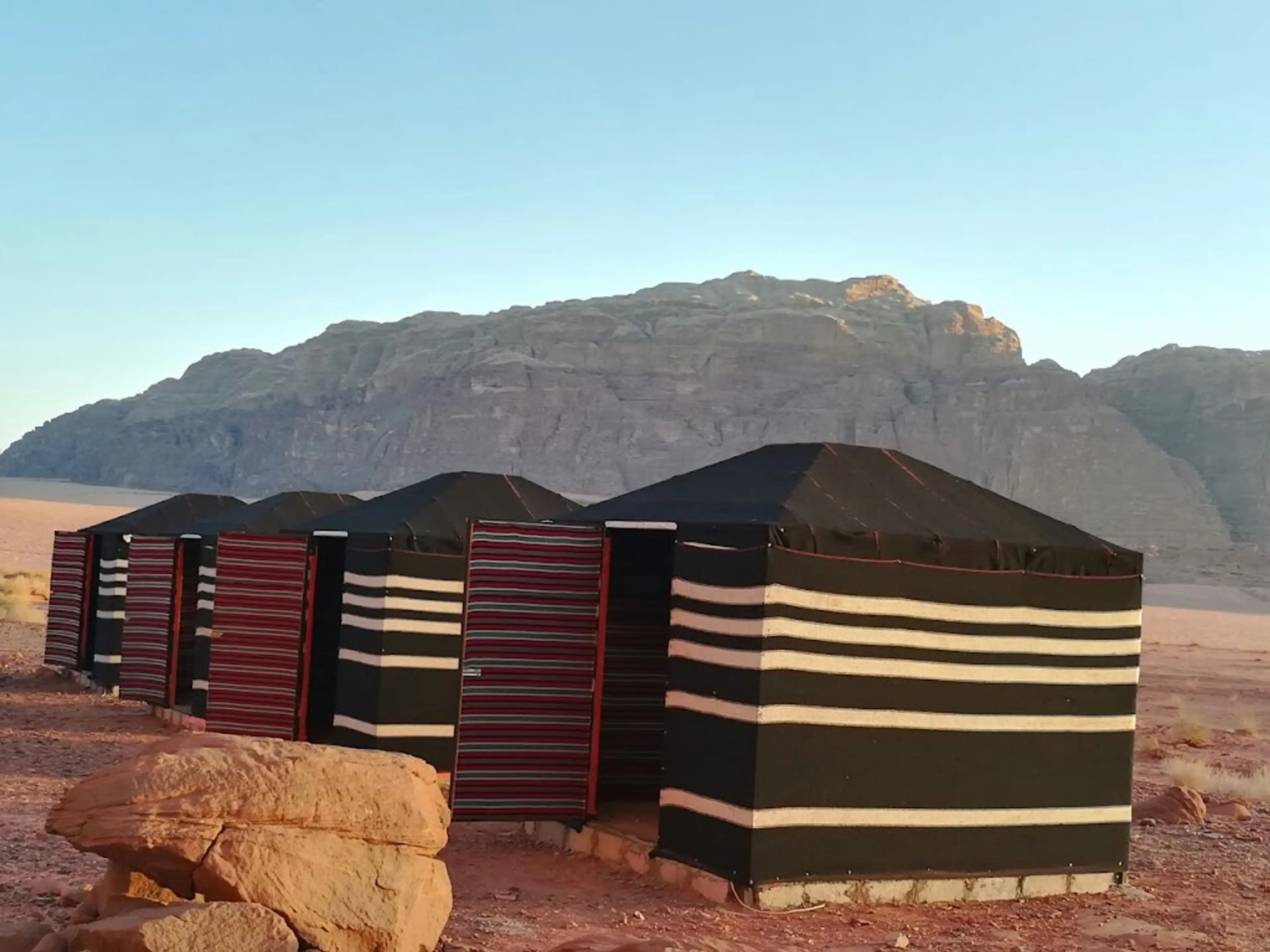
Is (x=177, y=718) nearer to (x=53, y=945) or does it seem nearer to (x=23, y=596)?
(x=53, y=945)

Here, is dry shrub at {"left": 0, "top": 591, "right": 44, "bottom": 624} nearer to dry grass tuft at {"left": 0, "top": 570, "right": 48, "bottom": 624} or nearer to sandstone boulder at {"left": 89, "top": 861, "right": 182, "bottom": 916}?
dry grass tuft at {"left": 0, "top": 570, "right": 48, "bottom": 624}

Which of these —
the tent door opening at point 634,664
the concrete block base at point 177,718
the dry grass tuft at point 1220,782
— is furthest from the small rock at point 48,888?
the dry grass tuft at point 1220,782

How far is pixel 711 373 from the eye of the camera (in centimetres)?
10425

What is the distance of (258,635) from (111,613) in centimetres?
588

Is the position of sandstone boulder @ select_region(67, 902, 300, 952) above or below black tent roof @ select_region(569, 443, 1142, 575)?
below

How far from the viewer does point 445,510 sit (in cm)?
1095

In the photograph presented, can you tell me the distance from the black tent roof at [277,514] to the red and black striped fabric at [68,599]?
12.5 ft

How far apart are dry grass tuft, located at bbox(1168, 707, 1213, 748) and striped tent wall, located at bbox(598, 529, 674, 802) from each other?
9.86 meters

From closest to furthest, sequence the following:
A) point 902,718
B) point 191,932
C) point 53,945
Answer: point 191,932 < point 53,945 < point 902,718

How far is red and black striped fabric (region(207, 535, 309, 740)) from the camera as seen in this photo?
11.8 meters

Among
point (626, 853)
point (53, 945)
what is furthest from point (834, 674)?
Result: point (53, 945)

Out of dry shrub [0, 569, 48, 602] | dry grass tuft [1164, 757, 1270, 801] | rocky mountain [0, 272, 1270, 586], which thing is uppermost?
rocky mountain [0, 272, 1270, 586]

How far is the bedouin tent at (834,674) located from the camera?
6.94 m

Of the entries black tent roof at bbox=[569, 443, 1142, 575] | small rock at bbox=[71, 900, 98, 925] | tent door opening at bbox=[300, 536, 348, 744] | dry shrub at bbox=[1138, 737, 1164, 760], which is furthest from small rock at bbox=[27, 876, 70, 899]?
dry shrub at bbox=[1138, 737, 1164, 760]
